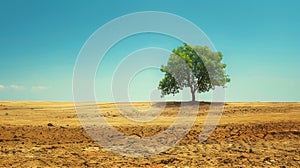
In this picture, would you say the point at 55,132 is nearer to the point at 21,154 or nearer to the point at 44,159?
the point at 21,154

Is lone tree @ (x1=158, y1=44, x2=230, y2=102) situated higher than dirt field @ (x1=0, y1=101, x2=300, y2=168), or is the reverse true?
lone tree @ (x1=158, y1=44, x2=230, y2=102)

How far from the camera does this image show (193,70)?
38.1 m

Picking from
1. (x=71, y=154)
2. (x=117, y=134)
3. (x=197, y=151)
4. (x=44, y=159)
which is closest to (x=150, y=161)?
(x=197, y=151)

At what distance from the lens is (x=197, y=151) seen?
891 centimetres

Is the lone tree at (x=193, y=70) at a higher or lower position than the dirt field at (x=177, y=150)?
higher

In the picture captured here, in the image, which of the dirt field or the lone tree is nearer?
the dirt field

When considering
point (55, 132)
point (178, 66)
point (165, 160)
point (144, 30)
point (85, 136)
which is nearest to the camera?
point (165, 160)

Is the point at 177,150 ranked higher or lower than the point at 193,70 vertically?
lower

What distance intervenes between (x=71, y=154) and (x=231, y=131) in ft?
22.7

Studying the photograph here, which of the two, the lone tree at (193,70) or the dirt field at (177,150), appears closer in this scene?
the dirt field at (177,150)

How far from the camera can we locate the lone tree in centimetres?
3784

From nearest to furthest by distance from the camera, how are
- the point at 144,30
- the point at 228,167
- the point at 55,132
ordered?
the point at 228,167, the point at 55,132, the point at 144,30

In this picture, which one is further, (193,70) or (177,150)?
(193,70)

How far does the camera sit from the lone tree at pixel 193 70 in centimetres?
3784
